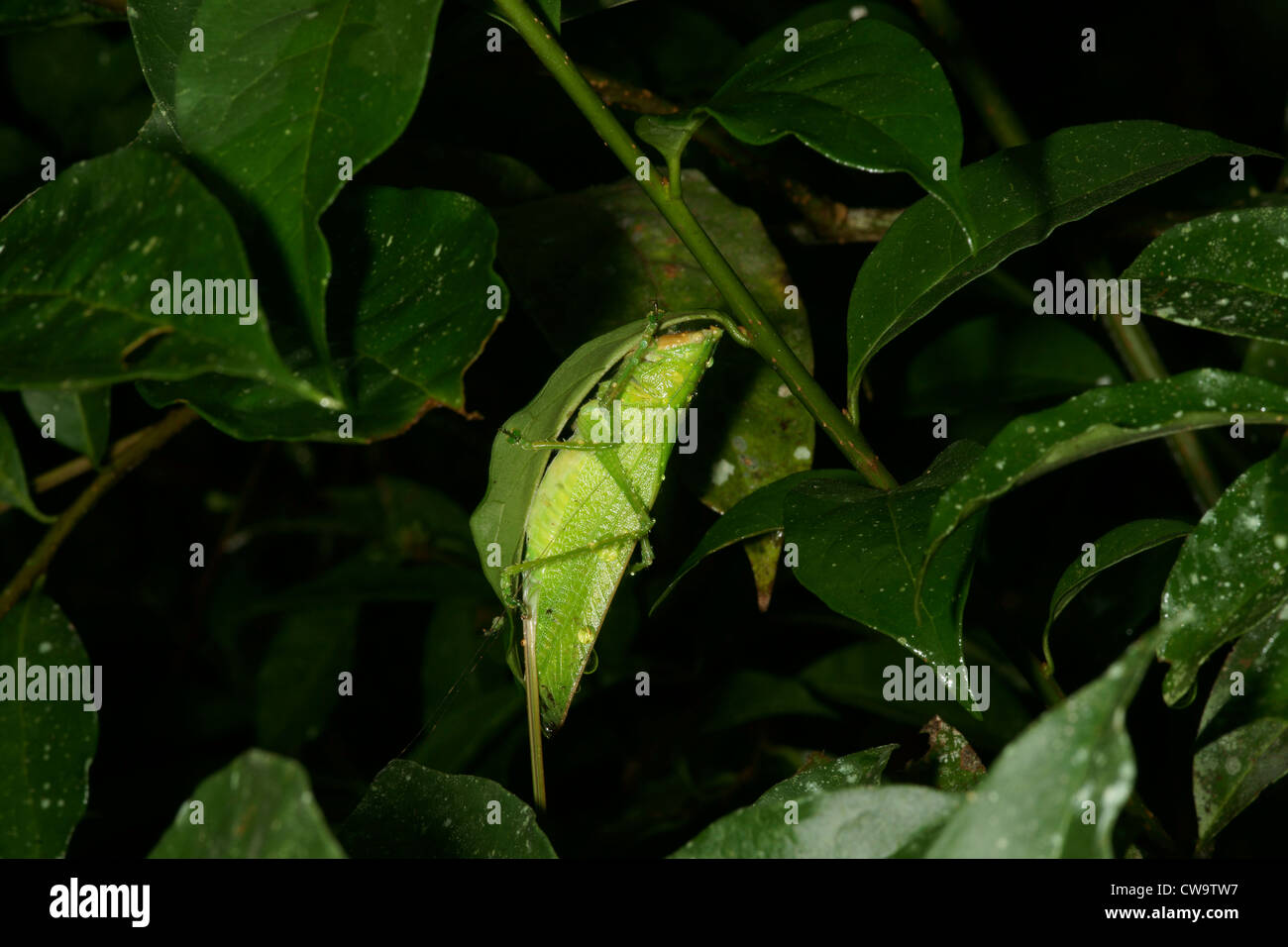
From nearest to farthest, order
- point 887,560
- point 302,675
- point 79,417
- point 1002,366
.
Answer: point 887,560 → point 79,417 → point 1002,366 → point 302,675

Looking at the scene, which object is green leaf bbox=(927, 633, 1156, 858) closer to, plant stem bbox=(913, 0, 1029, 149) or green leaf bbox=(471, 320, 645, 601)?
green leaf bbox=(471, 320, 645, 601)

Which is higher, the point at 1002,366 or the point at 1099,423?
the point at 1002,366

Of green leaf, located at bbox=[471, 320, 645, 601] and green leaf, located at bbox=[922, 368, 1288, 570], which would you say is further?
green leaf, located at bbox=[471, 320, 645, 601]

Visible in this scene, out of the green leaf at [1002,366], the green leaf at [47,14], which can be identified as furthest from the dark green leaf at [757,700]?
the green leaf at [47,14]

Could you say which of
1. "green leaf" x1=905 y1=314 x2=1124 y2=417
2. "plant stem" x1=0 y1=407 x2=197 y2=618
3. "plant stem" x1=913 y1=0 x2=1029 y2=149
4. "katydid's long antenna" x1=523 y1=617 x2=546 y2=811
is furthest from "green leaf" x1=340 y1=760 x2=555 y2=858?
"plant stem" x1=913 y1=0 x2=1029 y2=149

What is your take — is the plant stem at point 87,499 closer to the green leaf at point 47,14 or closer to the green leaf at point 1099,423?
the green leaf at point 47,14

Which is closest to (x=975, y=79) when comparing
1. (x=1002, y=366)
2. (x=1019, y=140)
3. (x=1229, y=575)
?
(x=1019, y=140)

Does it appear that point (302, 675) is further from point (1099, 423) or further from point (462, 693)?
point (1099, 423)

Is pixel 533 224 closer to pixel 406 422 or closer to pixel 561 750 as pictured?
pixel 406 422
